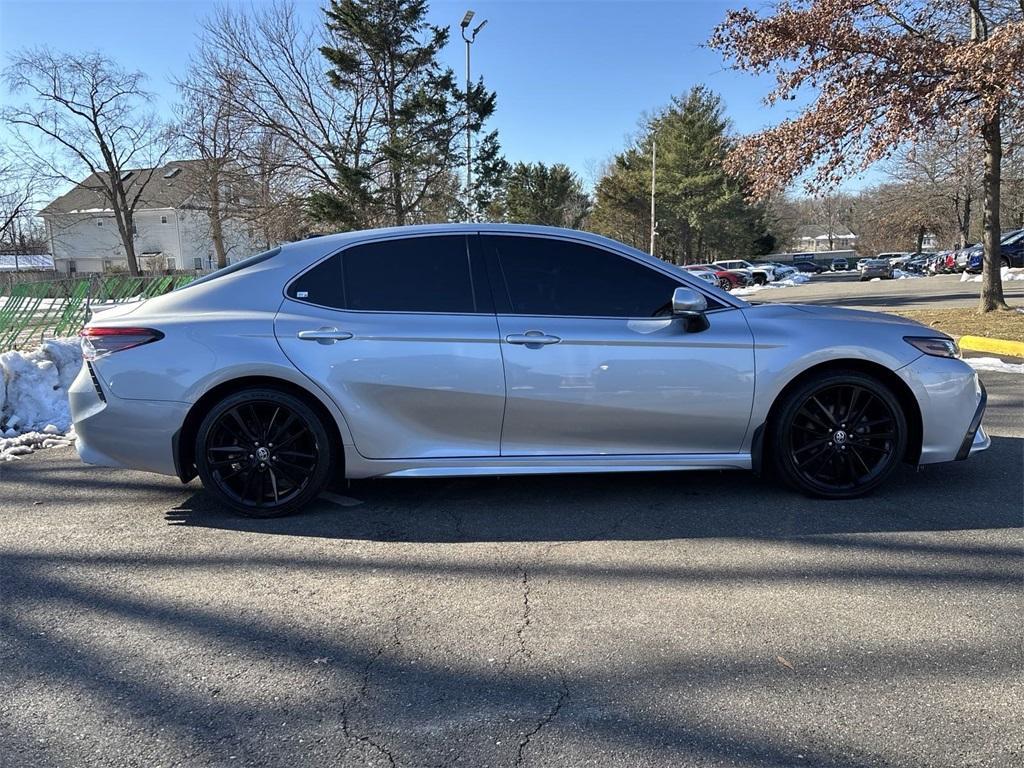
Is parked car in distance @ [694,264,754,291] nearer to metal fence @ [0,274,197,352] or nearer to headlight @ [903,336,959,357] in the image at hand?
metal fence @ [0,274,197,352]

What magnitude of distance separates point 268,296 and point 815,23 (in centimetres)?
1085

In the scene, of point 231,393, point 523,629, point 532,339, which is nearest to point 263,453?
point 231,393

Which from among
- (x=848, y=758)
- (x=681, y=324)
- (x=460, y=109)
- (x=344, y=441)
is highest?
(x=460, y=109)

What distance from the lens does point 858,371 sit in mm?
4086

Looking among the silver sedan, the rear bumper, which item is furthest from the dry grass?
the rear bumper

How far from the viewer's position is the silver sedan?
153 inches

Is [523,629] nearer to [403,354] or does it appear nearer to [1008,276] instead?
[403,354]

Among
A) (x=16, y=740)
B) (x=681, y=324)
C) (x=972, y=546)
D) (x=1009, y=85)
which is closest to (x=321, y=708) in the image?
(x=16, y=740)

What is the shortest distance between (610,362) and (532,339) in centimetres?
46

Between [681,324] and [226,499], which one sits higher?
[681,324]

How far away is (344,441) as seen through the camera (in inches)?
154

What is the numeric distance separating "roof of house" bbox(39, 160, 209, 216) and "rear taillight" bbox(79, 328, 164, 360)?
1224 inches

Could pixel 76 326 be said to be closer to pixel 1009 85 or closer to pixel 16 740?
pixel 16 740

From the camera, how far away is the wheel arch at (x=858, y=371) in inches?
159
